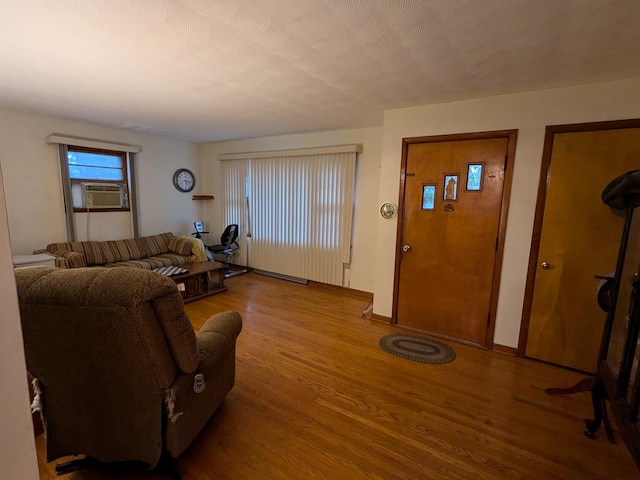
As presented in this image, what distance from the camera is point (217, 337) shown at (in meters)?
1.74

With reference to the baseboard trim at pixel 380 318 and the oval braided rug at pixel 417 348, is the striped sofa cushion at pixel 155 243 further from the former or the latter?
the oval braided rug at pixel 417 348

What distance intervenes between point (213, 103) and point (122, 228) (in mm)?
2830

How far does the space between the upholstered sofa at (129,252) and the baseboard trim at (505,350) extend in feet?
13.3

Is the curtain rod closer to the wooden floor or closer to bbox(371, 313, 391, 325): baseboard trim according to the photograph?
bbox(371, 313, 391, 325): baseboard trim

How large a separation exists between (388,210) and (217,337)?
2225 mm

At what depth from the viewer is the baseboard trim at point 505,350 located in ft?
9.08

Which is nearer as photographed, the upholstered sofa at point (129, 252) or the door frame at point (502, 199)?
the door frame at point (502, 199)

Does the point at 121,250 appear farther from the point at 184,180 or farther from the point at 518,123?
the point at 518,123

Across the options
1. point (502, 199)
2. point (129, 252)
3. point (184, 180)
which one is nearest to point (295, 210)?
point (184, 180)

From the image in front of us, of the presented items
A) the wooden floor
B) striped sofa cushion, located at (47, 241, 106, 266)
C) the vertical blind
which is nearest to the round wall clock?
the vertical blind

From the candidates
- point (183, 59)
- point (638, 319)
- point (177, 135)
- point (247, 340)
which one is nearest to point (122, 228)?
point (177, 135)

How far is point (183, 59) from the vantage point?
6.77 feet

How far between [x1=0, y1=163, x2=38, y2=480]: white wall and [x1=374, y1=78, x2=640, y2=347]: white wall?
3.03m

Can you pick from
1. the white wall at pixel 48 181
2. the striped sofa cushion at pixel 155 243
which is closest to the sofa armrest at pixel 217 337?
the striped sofa cushion at pixel 155 243
